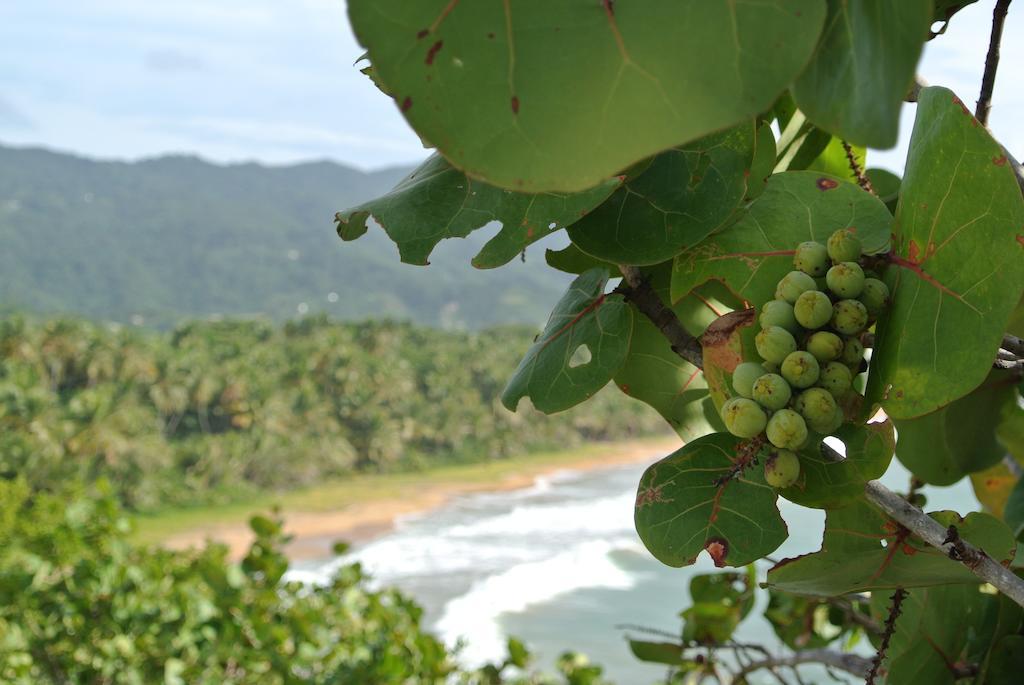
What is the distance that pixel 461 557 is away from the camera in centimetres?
1875

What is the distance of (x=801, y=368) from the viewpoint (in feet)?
1.31

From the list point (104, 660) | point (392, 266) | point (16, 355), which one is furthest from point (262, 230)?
point (104, 660)

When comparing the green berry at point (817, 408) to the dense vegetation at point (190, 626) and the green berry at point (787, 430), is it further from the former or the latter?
the dense vegetation at point (190, 626)

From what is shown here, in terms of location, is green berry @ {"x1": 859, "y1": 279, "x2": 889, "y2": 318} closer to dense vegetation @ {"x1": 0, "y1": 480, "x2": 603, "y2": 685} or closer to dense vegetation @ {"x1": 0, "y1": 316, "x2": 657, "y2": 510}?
dense vegetation @ {"x1": 0, "y1": 480, "x2": 603, "y2": 685}

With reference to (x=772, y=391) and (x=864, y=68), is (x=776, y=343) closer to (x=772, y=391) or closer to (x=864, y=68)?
(x=772, y=391)

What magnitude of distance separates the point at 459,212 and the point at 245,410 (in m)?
25.8

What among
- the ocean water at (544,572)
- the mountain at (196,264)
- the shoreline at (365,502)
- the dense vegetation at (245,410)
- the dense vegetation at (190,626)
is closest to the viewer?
the dense vegetation at (190,626)

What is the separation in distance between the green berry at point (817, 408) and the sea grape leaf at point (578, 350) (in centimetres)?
10

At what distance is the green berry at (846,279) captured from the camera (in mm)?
397

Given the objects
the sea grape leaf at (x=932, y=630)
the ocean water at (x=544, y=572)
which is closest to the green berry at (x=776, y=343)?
the sea grape leaf at (x=932, y=630)

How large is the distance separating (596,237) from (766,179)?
0.10 metres

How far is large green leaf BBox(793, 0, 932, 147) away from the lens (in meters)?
0.25

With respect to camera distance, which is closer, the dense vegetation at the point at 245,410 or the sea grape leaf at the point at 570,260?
the sea grape leaf at the point at 570,260

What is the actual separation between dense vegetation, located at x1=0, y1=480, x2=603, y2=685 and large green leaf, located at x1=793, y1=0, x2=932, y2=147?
211cm
